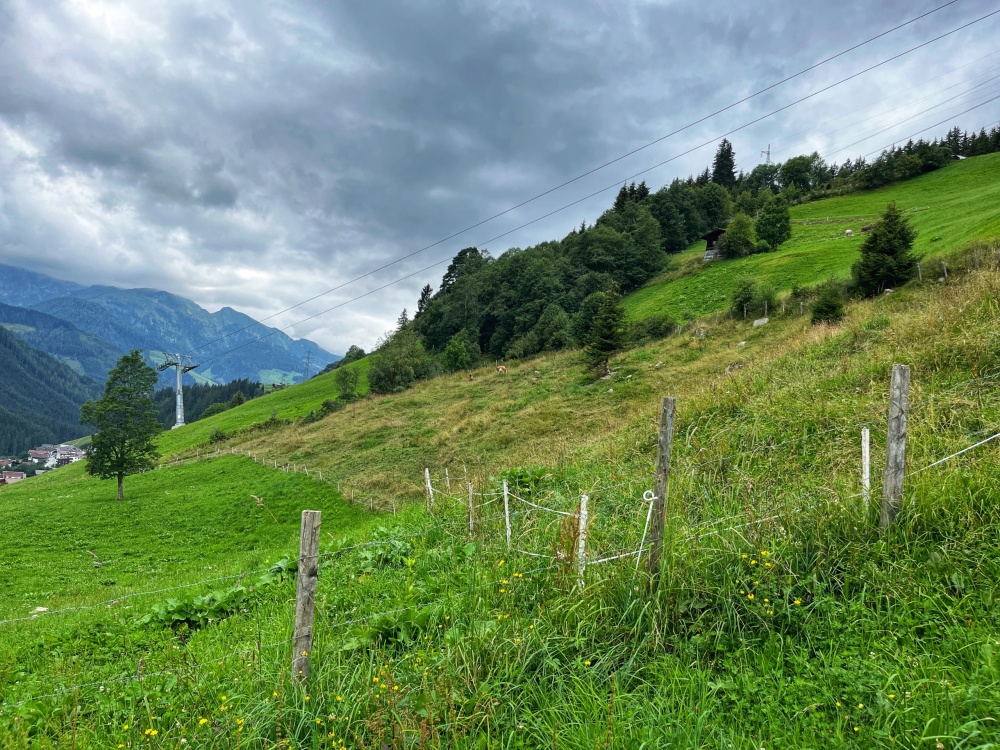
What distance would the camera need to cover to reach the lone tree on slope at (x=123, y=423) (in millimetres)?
30438

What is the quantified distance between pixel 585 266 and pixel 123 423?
5886 cm

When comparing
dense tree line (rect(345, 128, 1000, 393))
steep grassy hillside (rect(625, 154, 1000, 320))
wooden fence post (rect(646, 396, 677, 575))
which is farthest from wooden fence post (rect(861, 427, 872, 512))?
dense tree line (rect(345, 128, 1000, 393))

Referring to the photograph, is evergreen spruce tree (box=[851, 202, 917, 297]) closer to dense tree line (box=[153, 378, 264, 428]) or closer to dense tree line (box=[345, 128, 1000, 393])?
dense tree line (box=[345, 128, 1000, 393])

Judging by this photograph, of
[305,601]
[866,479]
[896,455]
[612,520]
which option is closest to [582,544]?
[612,520]

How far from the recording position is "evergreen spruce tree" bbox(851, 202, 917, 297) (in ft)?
74.2

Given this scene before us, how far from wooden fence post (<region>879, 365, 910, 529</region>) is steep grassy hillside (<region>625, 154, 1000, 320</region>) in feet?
80.0

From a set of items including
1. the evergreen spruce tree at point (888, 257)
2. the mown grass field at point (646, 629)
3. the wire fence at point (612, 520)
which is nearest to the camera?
the mown grass field at point (646, 629)

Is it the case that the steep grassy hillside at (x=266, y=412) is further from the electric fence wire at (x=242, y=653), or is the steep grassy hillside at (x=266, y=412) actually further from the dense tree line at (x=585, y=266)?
the electric fence wire at (x=242, y=653)

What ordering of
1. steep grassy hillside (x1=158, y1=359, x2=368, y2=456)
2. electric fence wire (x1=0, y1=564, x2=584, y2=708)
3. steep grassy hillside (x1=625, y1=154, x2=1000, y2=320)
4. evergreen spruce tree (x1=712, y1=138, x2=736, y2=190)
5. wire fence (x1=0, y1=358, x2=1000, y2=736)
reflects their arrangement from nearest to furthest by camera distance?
electric fence wire (x1=0, y1=564, x2=584, y2=708), wire fence (x1=0, y1=358, x2=1000, y2=736), steep grassy hillside (x1=625, y1=154, x2=1000, y2=320), steep grassy hillside (x1=158, y1=359, x2=368, y2=456), evergreen spruce tree (x1=712, y1=138, x2=736, y2=190)

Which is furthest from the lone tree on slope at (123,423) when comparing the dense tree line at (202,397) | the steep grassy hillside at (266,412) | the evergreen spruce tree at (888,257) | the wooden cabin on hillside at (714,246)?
the dense tree line at (202,397)

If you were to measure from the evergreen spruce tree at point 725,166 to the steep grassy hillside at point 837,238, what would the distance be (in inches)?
1497

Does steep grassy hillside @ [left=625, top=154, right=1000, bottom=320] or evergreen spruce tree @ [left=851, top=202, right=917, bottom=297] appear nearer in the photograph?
evergreen spruce tree @ [left=851, top=202, right=917, bottom=297]

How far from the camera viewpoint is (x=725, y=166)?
358 ft

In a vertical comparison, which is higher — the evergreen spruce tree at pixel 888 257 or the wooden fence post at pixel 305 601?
the evergreen spruce tree at pixel 888 257
